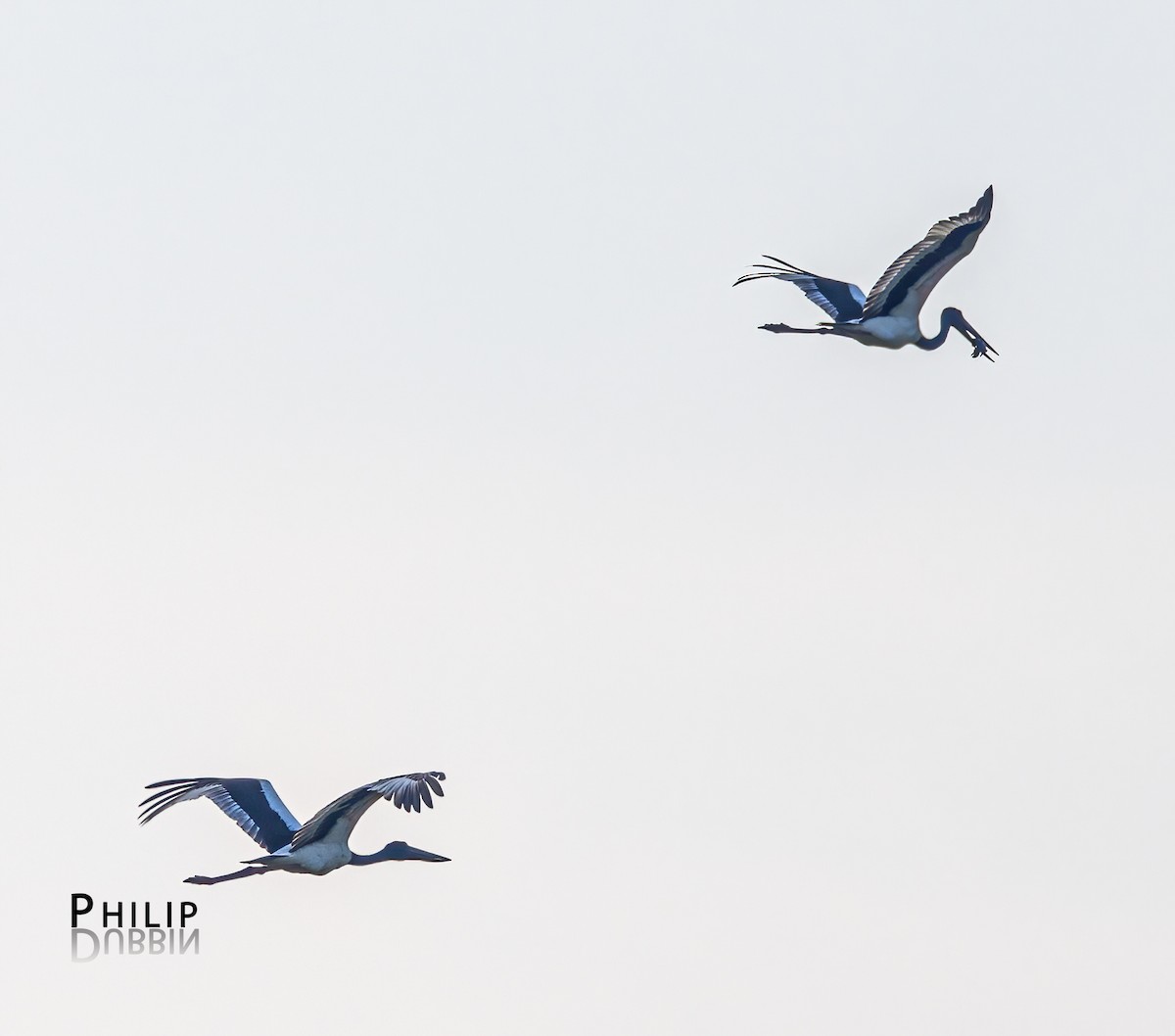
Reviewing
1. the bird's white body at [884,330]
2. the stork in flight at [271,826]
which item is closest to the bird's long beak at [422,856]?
the stork in flight at [271,826]

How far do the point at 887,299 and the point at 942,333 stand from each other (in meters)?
2.95

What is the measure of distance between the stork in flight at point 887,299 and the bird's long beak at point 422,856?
1366 cm

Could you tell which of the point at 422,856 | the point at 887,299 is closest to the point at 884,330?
the point at 887,299

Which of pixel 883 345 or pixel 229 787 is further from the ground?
pixel 883 345

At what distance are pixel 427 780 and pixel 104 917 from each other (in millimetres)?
30034

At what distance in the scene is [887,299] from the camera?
258ft

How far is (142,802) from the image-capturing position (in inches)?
2980

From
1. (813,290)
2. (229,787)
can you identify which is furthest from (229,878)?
(813,290)

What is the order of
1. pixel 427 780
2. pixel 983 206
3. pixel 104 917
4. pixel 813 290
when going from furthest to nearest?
pixel 104 917, pixel 813 290, pixel 983 206, pixel 427 780

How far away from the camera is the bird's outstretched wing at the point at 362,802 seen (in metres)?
68.1

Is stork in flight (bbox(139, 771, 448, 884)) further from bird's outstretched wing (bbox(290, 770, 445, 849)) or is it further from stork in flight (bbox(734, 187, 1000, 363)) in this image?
stork in flight (bbox(734, 187, 1000, 363))

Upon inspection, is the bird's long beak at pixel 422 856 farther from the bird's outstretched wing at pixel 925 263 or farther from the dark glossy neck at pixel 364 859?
the bird's outstretched wing at pixel 925 263

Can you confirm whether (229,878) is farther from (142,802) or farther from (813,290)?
(813,290)

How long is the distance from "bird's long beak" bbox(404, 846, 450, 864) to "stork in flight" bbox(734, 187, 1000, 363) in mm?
13664
